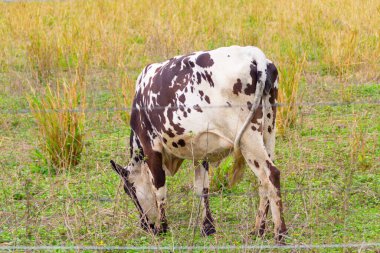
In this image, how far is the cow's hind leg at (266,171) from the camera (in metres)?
5.73

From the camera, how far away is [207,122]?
5.88 m

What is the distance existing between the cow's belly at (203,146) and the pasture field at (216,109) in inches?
10.7

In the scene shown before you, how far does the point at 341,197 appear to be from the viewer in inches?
259

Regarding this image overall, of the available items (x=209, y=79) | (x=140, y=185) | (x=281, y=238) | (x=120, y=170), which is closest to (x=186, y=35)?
(x=140, y=185)

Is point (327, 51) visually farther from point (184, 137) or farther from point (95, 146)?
point (184, 137)

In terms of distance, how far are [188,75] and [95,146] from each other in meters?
2.52

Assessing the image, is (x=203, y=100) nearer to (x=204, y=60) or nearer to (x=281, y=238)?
(x=204, y=60)

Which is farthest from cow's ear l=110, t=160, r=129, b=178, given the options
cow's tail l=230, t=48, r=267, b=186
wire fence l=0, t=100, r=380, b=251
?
cow's tail l=230, t=48, r=267, b=186

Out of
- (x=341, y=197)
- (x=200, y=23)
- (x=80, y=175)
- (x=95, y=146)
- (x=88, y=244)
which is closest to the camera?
(x=88, y=244)

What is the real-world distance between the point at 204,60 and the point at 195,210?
1.17 metres

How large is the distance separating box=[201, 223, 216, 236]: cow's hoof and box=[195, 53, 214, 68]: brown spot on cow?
1.17 meters

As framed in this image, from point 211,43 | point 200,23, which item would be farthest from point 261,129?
point 200,23

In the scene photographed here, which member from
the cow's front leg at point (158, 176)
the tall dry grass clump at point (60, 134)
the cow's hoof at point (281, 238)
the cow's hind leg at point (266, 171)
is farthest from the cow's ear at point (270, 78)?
the tall dry grass clump at point (60, 134)

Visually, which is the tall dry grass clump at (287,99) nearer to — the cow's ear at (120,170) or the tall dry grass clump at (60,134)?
the tall dry grass clump at (60,134)
